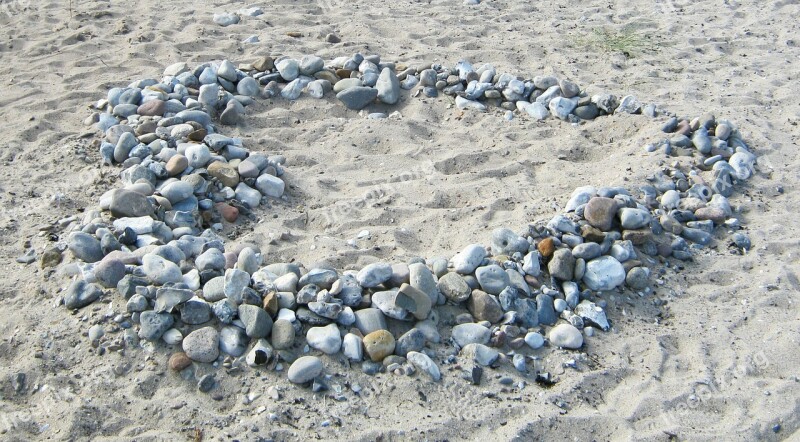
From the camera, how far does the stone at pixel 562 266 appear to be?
346cm

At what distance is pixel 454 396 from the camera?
2885mm

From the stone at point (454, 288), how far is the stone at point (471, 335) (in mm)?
157

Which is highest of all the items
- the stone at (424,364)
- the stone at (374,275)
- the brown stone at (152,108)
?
the brown stone at (152,108)

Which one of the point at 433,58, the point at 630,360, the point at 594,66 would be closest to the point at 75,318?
the point at 630,360

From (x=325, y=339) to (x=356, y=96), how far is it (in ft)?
7.79

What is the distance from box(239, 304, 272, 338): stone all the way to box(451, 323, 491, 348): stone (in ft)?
2.49

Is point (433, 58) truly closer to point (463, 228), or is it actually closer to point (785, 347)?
point (463, 228)

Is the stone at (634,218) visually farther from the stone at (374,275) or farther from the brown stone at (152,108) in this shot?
the brown stone at (152,108)

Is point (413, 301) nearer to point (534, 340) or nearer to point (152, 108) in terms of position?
point (534, 340)

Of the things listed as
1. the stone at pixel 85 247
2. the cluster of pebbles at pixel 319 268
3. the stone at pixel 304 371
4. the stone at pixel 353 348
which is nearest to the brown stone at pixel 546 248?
the cluster of pebbles at pixel 319 268

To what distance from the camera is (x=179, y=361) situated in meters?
2.89

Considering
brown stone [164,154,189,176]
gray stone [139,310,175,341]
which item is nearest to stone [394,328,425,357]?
gray stone [139,310,175,341]

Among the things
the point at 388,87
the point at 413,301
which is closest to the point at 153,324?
the point at 413,301

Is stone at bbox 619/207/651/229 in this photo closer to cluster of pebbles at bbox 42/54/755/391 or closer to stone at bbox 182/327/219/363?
cluster of pebbles at bbox 42/54/755/391
